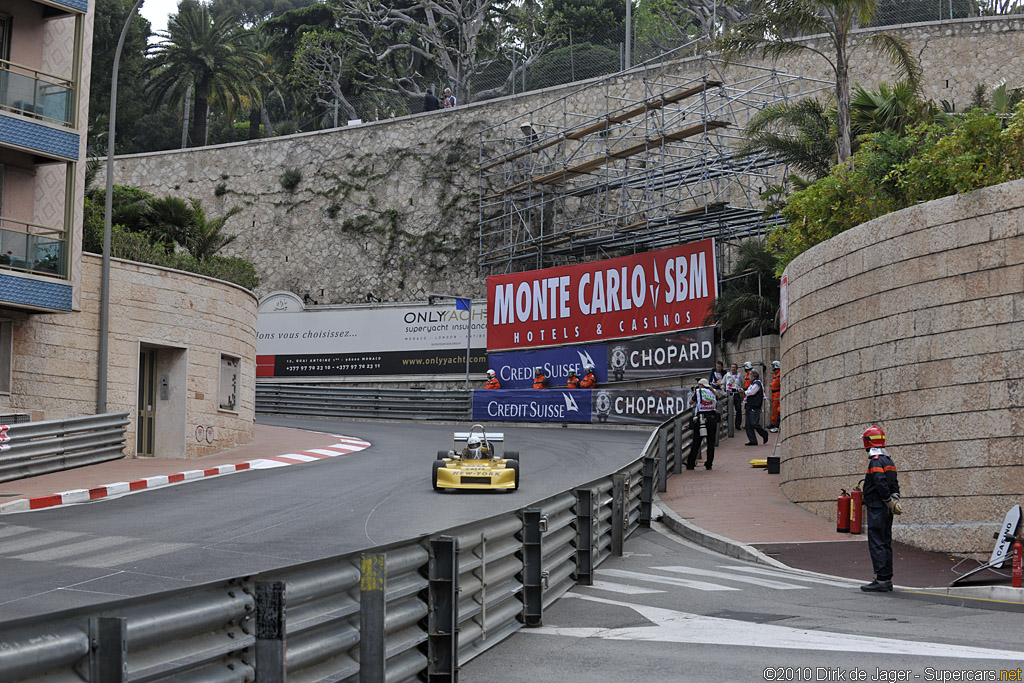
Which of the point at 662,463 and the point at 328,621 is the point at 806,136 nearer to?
the point at 662,463

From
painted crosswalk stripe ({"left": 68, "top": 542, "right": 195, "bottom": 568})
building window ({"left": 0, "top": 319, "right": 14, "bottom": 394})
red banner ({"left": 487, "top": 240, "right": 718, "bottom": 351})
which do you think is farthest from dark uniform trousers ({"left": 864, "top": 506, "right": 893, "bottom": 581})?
red banner ({"left": 487, "top": 240, "right": 718, "bottom": 351})

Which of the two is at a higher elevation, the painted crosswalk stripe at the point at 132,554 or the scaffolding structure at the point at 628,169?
the scaffolding structure at the point at 628,169

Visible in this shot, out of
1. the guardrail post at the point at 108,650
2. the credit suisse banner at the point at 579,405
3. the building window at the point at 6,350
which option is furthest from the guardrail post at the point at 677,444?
the guardrail post at the point at 108,650

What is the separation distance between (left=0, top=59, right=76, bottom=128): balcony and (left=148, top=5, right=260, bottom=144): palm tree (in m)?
36.6

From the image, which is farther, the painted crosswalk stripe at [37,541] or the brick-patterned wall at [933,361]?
the brick-patterned wall at [933,361]

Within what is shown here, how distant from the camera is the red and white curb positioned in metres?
16.8

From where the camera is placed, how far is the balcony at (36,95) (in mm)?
23031

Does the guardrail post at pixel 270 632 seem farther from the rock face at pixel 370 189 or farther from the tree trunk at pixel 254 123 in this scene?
the tree trunk at pixel 254 123

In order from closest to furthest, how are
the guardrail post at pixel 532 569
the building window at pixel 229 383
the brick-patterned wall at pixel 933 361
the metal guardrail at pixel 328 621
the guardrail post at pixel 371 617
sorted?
the metal guardrail at pixel 328 621 < the guardrail post at pixel 371 617 < the guardrail post at pixel 532 569 < the brick-patterned wall at pixel 933 361 < the building window at pixel 229 383

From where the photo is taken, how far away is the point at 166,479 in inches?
786

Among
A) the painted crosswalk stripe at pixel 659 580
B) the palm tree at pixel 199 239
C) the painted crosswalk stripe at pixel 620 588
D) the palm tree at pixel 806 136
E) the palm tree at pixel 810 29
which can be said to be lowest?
the painted crosswalk stripe at pixel 659 580

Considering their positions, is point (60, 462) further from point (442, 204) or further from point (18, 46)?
point (442, 204)

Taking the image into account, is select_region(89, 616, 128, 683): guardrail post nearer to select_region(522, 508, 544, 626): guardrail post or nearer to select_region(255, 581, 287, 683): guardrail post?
select_region(255, 581, 287, 683): guardrail post

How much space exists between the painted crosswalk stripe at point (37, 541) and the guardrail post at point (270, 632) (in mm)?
8291
